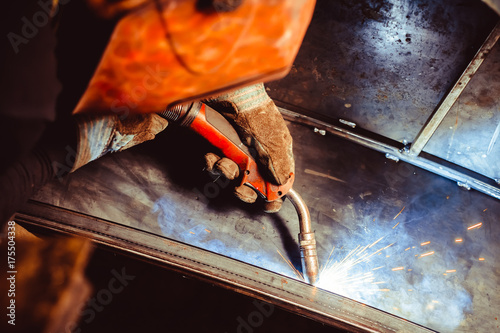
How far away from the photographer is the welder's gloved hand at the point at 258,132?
5.31ft

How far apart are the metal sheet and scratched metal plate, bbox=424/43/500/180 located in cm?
16

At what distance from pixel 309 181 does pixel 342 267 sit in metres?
0.77

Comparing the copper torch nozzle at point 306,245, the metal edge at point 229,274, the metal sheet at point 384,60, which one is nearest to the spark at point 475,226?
the metal sheet at point 384,60

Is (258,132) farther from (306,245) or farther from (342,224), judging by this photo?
(342,224)

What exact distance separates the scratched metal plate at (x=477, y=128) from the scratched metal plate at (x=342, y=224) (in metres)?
0.33

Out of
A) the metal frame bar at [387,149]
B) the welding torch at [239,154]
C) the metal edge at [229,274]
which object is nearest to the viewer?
the welding torch at [239,154]

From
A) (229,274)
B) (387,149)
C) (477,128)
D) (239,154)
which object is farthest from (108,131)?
(477,128)

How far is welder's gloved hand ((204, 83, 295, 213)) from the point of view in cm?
162

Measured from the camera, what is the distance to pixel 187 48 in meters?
0.61

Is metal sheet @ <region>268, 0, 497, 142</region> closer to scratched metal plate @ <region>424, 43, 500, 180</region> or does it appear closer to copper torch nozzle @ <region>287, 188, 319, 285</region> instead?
scratched metal plate @ <region>424, 43, 500, 180</region>

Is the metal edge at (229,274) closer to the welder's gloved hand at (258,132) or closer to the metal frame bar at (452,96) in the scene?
the welder's gloved hand at (258,132)

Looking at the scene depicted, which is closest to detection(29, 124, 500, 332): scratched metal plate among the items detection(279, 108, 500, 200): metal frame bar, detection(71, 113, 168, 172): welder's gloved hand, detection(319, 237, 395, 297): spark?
detection(319, 237, 395, 297): spark

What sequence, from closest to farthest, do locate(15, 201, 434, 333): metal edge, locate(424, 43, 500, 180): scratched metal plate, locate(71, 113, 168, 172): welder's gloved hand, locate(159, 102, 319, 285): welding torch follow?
Answer: 1. locate(71, 113, 168, 172): welder's gloved hand
2. locate(159, 102, 319, 285): welding torch
3. locate(15, 201, 434, 333): metal edge
4. locate(424, 43, 500, 180): scratched metal plate

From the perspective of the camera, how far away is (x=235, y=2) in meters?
0.56
